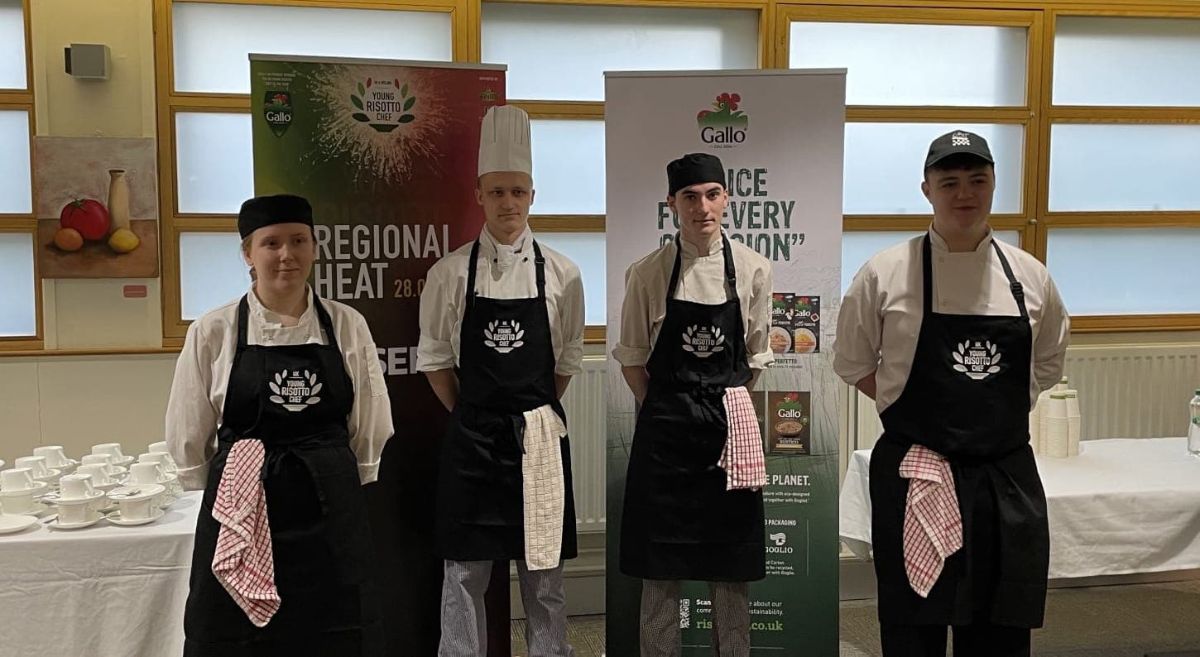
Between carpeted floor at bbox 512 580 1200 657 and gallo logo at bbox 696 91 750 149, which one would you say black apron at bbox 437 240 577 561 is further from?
carpeted floor at bbox 512 580 1200 657

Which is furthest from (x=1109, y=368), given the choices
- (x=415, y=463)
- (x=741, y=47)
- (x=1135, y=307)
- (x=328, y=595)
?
A: (x=328, y=595)

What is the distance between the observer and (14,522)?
2.64 metres

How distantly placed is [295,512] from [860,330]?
4.98 feet

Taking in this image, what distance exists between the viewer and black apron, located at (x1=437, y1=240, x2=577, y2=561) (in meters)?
2.88

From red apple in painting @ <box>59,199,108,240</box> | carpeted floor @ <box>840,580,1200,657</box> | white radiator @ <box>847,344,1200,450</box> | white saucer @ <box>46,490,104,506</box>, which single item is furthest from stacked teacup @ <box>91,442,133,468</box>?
white radiator @ <box>847,344,1200,450</box>

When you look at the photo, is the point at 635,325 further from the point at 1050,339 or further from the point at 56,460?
the point at 56,460

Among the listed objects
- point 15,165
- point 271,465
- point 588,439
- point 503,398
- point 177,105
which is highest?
point 177,105

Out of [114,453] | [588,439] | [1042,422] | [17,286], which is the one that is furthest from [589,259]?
[17,286]

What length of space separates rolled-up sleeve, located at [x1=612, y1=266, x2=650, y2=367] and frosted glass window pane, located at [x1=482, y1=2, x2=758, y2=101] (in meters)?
1.70

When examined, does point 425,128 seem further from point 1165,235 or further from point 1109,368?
point 1165,235

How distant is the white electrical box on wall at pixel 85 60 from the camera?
3.89m

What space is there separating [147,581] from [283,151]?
4.22 feet

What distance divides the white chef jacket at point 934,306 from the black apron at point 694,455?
36 centimetres

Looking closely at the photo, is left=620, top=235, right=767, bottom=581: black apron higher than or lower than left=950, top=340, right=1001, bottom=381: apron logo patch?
lower
